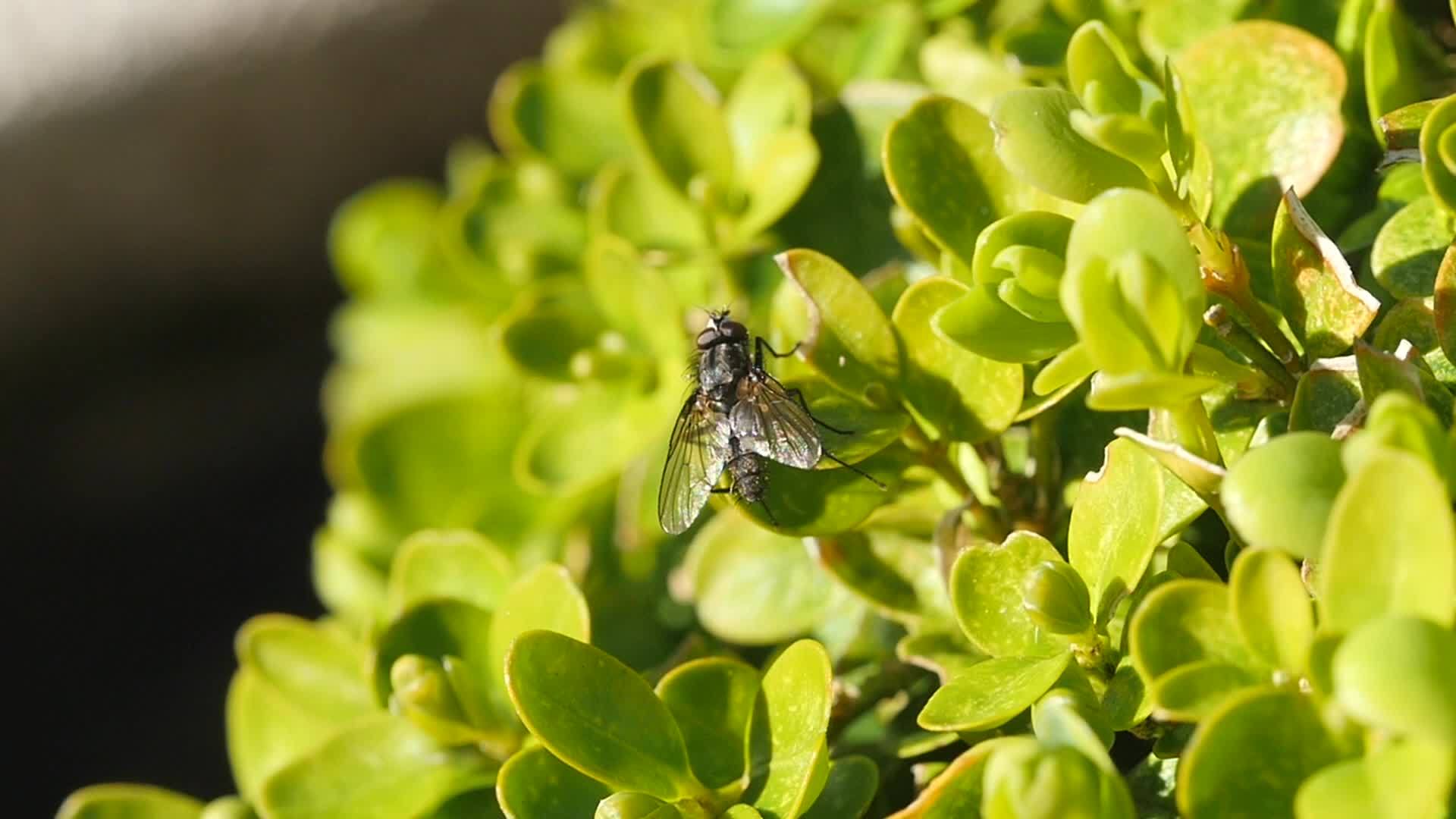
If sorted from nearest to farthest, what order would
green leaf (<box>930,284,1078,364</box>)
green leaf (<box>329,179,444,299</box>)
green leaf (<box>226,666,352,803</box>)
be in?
green leaf (<box>930,284,1078,364</box>) < green leaf (<box>226,666,352,803</box>) < green leaf (<box>329,179,444,299</box>)

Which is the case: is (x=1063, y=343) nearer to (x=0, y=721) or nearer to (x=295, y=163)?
(x=295, y=163)

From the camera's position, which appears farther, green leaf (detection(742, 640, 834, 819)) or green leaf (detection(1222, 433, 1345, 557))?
green leaf (detection(742, 640, 834, 819))

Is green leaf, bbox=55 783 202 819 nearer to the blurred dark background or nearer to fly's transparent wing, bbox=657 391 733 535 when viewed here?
fly's transparent wing, bbox=657 391 733 535

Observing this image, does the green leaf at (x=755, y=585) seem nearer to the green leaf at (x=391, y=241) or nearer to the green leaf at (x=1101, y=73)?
the green leaf at (x=1101, y=73)

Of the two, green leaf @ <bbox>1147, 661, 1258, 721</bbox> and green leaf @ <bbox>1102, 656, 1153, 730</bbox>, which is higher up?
green leaf @ <bbox>1147, 661, 1258, 721</bbox>

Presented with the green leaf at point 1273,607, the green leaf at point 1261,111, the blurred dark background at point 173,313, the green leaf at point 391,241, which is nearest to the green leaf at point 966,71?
the green leaf at point 1261,111

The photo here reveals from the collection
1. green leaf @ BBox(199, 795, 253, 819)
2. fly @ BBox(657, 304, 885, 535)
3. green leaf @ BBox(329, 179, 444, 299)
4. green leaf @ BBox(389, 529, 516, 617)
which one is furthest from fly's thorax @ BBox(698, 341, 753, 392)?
green leaf @ BBox(329, 179, 444, 299)

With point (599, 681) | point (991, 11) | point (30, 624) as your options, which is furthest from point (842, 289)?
point (30, 624)
